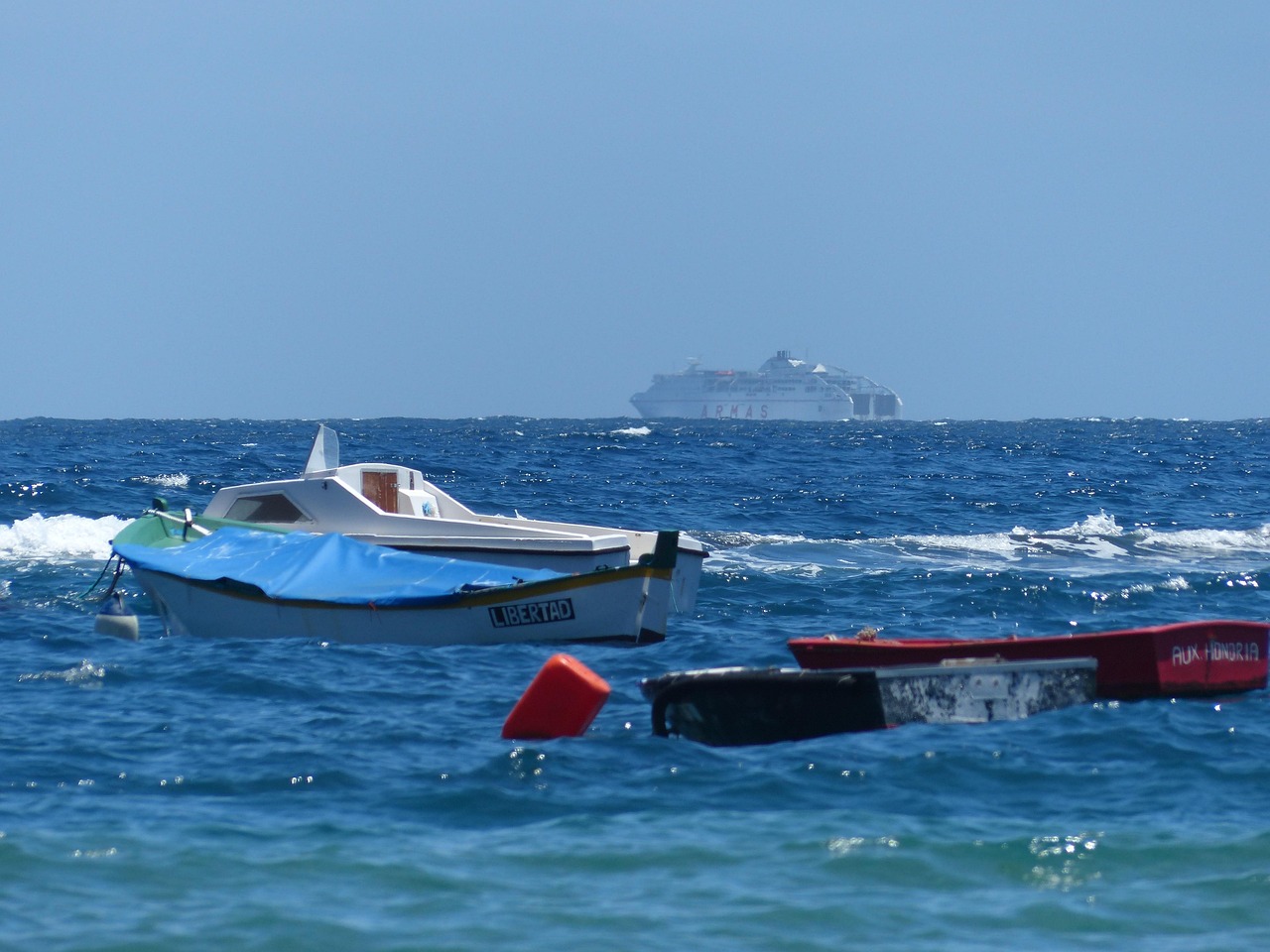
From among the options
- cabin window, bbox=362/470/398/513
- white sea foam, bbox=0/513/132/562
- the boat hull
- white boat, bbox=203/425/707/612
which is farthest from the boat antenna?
the boat hull

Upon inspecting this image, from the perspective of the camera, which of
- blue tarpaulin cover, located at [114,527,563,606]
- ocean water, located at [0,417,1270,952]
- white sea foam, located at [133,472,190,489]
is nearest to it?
ocean water, located at [0,417,1270,952]

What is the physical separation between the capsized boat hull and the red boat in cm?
42

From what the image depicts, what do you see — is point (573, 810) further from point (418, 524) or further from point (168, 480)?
point (168, 480)

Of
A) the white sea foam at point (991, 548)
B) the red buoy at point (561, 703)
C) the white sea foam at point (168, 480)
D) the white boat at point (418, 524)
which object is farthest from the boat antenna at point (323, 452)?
the white sea foam at point (168, 480)

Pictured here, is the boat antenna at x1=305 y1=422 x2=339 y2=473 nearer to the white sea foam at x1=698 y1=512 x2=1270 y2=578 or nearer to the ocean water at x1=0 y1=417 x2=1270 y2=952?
the ocean water at x1=0 y1=417 x2=1270 y2=952

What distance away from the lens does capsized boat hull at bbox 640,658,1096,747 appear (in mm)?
10781

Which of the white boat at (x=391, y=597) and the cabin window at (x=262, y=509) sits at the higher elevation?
the cabin window at (x=262, y=509)

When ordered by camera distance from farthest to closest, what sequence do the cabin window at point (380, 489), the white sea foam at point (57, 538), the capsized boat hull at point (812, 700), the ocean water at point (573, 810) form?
1. the white sea foam at point (57, 538)
2. the cabin window at point (380, 489)
3. the capsized boat hull at point (812, 700)
4. the ocean water at point (573, 810)

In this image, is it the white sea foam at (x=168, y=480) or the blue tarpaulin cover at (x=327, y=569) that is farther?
the white sea foam at (x=168, y=480)

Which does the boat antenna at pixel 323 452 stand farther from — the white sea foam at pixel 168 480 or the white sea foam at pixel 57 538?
the white sea foam at pixel 168 480

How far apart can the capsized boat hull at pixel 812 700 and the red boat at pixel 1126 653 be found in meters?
0.42

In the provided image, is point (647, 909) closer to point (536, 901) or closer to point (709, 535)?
point (536, 901)

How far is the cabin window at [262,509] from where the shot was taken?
19453mm

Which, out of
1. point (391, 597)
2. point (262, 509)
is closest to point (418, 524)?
point (262, 509)
